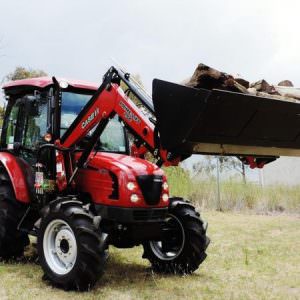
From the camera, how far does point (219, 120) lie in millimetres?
4098

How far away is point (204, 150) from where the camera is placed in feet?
14.0

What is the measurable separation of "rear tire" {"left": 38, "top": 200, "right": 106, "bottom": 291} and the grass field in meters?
0.14

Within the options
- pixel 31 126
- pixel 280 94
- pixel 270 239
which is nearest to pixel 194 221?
pixel 280 94

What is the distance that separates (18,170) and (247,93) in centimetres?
296

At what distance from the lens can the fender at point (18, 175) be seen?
5790 millimetres

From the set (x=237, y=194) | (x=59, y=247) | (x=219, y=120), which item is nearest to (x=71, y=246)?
(x=59, y=247)

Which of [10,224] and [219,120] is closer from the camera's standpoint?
[219,120]

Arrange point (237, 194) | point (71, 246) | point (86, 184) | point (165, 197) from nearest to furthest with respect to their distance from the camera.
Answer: point (71, 246)
point (165, 197)
point (86, 184)
point (237, 194)

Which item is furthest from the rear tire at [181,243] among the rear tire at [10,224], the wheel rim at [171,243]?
the rear tire at [10,224]

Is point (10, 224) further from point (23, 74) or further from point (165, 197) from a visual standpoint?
point (23, 74)

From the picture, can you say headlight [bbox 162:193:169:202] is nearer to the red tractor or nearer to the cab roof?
the red tractor

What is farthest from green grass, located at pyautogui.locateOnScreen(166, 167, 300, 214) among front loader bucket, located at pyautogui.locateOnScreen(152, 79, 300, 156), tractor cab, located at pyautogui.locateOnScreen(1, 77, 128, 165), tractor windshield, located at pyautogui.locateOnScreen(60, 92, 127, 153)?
front loader bucket, located at pyautogui.locateOnScreen(152, 79, 300, 156)

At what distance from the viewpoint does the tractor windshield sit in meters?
5.71

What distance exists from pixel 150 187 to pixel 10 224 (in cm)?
174
